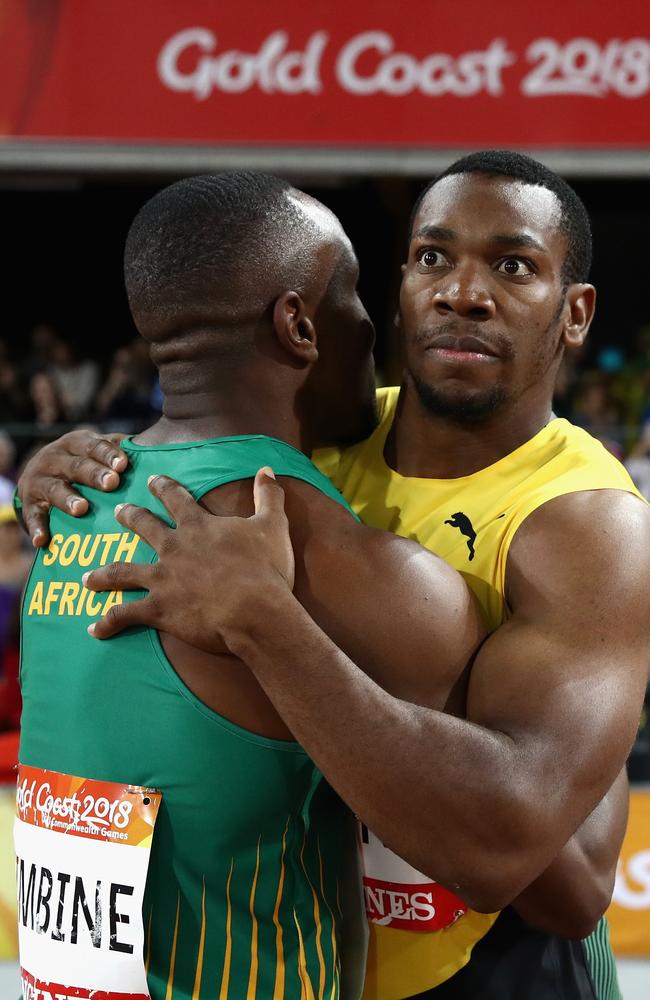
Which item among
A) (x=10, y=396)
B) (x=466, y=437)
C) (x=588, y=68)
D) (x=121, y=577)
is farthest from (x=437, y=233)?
(x=10, y=396)

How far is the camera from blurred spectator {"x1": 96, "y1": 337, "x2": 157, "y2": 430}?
365 inches

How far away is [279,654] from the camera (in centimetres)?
153

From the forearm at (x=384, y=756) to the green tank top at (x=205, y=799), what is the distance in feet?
0.35

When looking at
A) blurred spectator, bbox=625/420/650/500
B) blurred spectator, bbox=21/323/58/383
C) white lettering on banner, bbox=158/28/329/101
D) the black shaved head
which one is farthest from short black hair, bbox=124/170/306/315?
blurred spectator, bbox=21/323/58/383

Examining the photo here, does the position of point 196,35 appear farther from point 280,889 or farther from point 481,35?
point 280,889

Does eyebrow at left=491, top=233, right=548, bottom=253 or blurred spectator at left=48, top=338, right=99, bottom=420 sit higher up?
eyebrow at left=491, top=233, right=548, bottom=253

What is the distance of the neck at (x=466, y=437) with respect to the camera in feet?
6.91

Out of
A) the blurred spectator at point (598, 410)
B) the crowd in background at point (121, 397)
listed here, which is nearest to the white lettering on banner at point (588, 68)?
the crowd in background at point (121, 397)

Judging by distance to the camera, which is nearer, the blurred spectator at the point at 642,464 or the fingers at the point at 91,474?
the fingers at the point at 91,474

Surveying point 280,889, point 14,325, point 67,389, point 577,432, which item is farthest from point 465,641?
point 14,325

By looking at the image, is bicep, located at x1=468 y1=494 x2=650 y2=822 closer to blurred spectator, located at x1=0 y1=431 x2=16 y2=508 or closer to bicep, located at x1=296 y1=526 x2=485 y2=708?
bicep, located at x1=296 y1=526 x2=485 y2=708

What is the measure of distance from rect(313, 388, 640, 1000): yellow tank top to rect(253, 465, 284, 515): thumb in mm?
445

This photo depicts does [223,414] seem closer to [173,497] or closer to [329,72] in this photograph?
[173,497]

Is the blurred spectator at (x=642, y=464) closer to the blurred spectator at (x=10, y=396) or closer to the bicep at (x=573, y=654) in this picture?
the blurred spectator at (x=10, y=396)
